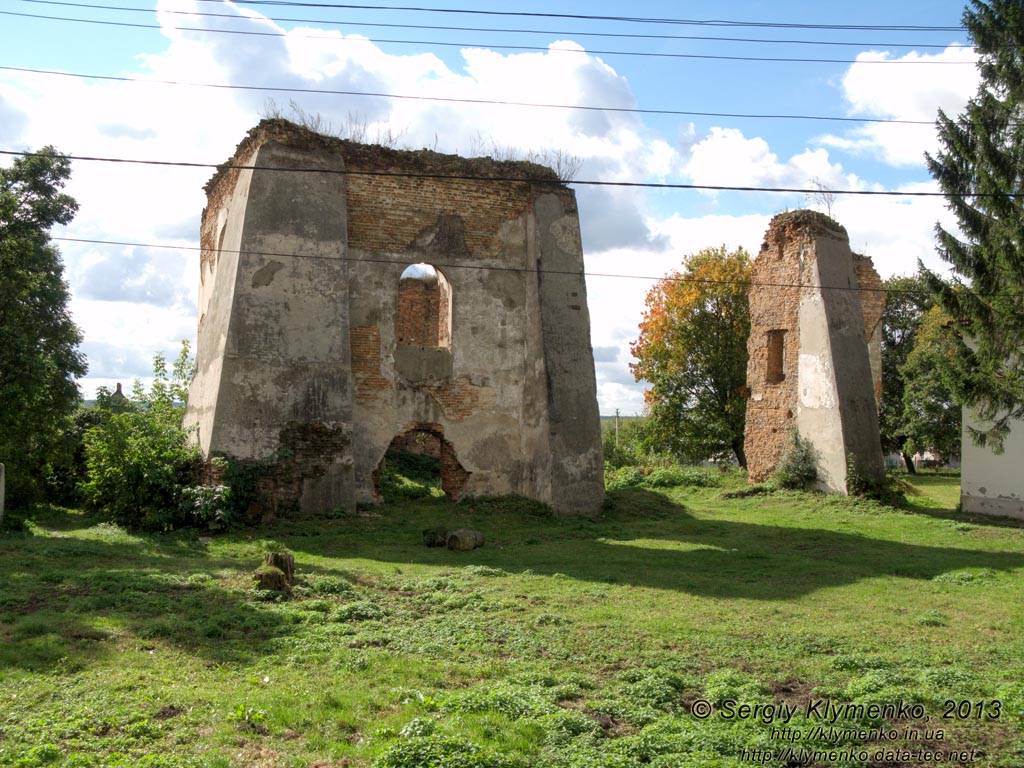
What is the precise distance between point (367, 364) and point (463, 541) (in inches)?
169

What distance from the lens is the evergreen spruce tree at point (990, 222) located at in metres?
14.6

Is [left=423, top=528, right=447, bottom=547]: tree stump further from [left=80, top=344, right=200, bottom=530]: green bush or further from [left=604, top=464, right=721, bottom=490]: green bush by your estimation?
[left=604, top=464, right=721, bottom=490]: green bush

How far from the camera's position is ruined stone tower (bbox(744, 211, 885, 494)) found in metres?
18.0

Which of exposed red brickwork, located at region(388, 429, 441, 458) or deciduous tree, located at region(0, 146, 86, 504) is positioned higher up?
deciduous tree, located at region(0, 146, 86, 504)

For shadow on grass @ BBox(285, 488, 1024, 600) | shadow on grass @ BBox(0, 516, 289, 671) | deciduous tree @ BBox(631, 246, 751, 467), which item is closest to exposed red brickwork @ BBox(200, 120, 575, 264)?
shadow on grass @ BBox(285, 488, 1024, 600)

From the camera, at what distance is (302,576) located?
9.55 metres

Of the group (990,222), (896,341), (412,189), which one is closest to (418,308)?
(412,189)

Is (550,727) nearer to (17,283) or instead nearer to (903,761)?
(903,761)

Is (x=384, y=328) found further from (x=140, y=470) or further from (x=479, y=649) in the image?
(x=479, y=649)

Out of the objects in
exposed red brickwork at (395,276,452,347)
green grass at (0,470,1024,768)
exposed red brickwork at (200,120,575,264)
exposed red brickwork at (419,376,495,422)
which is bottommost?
green grass at (0,470,1024,768)

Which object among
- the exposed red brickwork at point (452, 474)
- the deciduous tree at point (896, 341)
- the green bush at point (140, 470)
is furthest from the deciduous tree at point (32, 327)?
the deciduous tree at point (896, 341)

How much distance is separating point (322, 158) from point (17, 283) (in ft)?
17.9

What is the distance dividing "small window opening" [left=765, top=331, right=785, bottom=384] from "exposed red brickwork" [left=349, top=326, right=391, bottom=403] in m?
9.58

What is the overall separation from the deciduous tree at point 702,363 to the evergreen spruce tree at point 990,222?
45.3 ft
